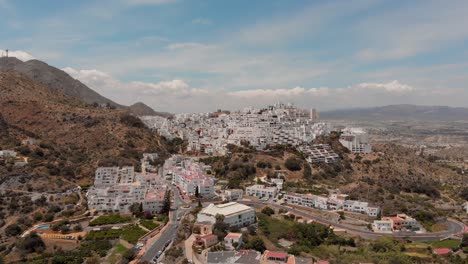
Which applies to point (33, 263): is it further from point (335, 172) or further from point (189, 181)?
point (335, 172)

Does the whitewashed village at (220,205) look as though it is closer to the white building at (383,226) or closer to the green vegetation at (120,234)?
the white building at (383,226)

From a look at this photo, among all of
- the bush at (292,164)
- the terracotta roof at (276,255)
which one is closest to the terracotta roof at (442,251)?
the terracotta roof at (276,255)

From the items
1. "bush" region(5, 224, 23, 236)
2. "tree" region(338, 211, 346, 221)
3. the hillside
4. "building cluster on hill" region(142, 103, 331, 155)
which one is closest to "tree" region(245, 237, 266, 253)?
"tree" region(338, 211, 346, 221)

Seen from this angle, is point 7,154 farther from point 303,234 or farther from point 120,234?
point 303,234

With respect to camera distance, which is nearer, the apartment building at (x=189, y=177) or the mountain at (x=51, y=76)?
the apartment building at (x=189, y=177)

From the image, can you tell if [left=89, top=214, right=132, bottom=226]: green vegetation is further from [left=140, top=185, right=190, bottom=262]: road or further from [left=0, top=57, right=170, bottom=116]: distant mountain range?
[left=0, top=57, right=170, bottom=116]: distant mountain range

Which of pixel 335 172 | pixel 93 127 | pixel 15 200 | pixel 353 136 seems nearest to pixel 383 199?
pixel 335 172
